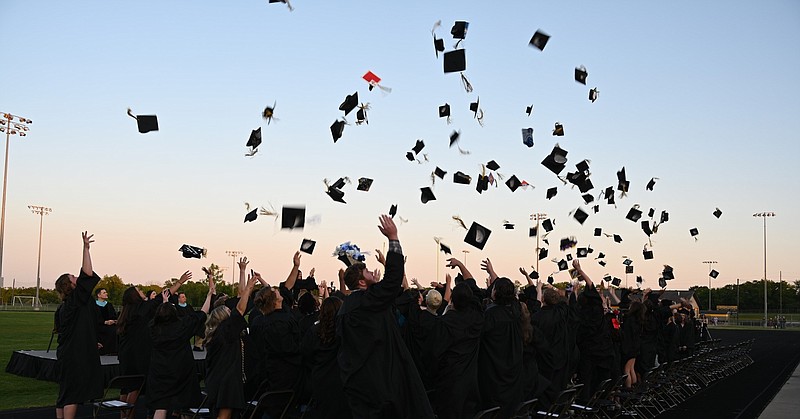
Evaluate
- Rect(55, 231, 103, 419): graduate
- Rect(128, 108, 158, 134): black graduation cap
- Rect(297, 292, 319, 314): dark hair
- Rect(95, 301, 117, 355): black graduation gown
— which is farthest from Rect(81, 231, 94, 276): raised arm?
Rect(95, 301, 117, 355): black graduation gown

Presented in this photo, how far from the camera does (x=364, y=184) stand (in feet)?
45.6

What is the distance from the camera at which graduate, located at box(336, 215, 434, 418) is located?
5.60m

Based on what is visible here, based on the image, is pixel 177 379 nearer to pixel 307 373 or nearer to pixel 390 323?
pixel 307 373

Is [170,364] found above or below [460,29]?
below

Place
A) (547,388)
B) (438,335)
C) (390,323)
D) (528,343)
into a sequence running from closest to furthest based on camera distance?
1. (390,323)
2. (438,335)
3. (528,343)
4. (547,388)

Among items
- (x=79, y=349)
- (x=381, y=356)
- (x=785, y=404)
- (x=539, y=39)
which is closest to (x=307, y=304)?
(x=381, y=356)

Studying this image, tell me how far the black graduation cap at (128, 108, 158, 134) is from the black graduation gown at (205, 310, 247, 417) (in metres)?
5.86

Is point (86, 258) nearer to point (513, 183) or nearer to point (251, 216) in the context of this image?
Answer: point (251, 216)

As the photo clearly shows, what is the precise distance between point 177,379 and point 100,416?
128 inches

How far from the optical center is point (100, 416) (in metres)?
10.7

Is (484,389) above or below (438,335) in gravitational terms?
below

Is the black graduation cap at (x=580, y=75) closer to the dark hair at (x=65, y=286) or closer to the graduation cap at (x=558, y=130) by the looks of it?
the graduation cap at (x=558, y=130)

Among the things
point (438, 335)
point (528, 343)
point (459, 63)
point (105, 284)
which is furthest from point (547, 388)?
point (105, 284)

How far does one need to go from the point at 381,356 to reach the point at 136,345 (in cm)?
561
